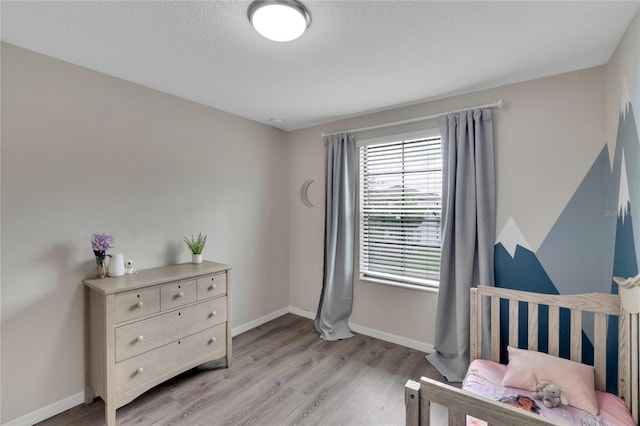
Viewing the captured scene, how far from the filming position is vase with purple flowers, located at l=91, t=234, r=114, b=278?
2062 millimetres

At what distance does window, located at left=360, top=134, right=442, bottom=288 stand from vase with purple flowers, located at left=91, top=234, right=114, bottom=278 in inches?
90.5

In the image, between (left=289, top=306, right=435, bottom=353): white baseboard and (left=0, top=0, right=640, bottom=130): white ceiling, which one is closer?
(left=0, top=0, right=640, bottom=130): white ceiling

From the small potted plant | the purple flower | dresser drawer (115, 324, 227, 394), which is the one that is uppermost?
the purple flower

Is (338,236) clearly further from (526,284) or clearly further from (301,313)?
(526,284)

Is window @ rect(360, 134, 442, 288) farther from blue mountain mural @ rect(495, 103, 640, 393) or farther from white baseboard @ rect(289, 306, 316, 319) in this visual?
white baseboard @ rect(289, 306, 316, 319)

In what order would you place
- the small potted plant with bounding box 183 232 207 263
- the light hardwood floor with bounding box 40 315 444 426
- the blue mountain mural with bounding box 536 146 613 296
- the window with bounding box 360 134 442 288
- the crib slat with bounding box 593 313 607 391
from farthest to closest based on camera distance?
the window with bounding box 360 134 442 288 < the small potted plant with bounding box 183 232 207 263 < the blue mountain mural with bounding box 536 146 613 296 < the light hardwood floor with bounding box 40 315 444 426 < the crib slat with bounding box 593 313 607 391

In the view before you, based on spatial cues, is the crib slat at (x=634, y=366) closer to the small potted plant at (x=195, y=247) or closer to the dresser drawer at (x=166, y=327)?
the dresser drawer at (x=166, y=327)

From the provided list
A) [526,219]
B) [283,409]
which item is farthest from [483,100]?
[283,409]

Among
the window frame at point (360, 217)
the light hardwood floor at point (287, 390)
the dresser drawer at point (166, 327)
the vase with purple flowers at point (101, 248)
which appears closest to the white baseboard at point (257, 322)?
the light hardwood floor at point (287, 390)

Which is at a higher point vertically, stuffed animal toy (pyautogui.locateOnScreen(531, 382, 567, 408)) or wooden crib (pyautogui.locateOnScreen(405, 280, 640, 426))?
wooden crib (pyautogui.locateOnScreen(405, 280, 640, 426))

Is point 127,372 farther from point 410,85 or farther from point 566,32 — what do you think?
point 566,32

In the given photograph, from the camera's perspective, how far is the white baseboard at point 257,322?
321 cm

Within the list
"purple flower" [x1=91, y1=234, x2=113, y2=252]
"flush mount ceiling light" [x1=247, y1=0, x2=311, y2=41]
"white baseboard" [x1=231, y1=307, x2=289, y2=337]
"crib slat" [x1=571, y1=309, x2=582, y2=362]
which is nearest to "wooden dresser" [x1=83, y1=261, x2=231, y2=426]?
"purple flower" [x1=91, y1=234, x2=113, y2=252]

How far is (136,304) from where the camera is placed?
200 centimetres
